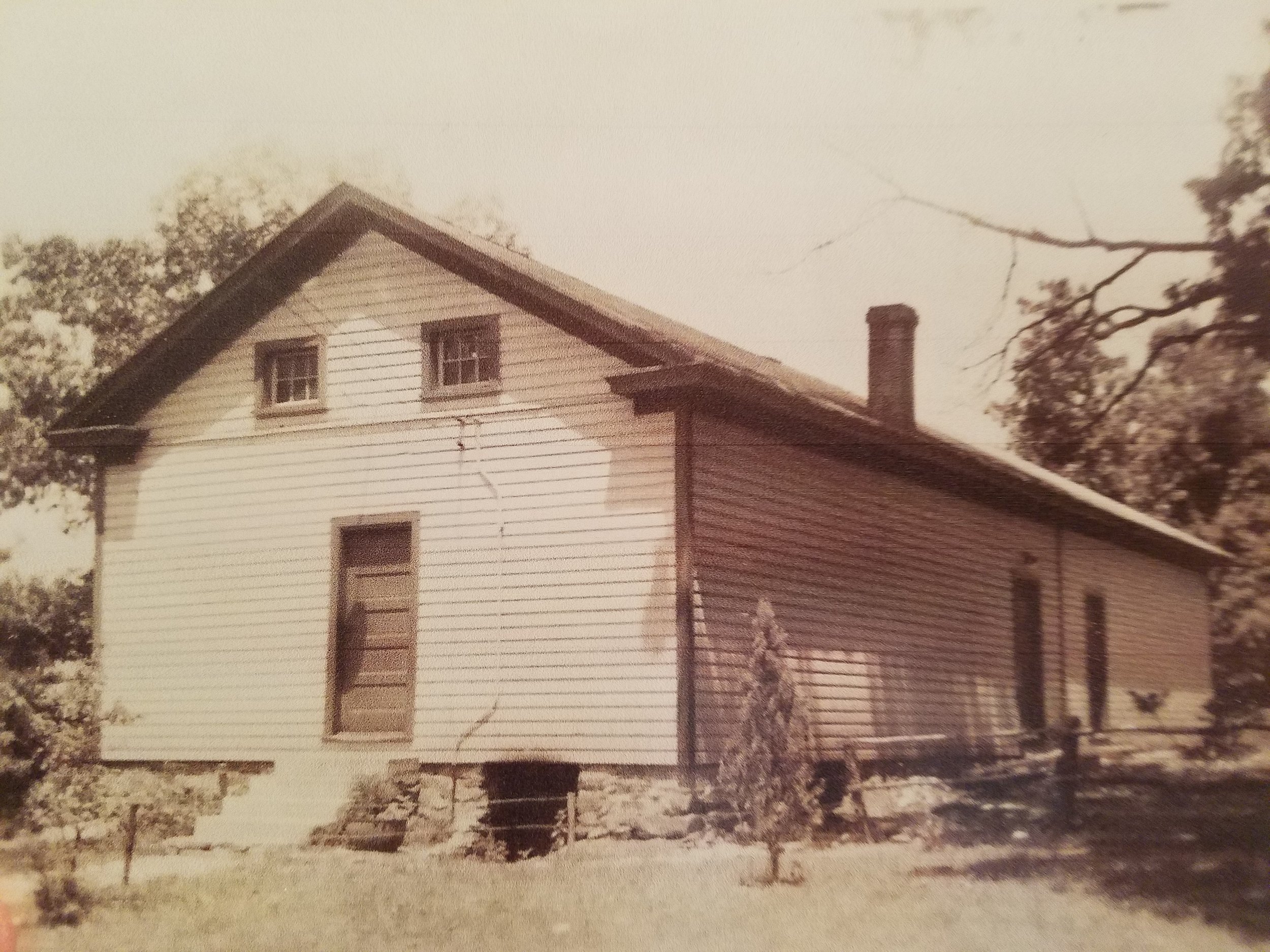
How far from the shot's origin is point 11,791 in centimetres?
803

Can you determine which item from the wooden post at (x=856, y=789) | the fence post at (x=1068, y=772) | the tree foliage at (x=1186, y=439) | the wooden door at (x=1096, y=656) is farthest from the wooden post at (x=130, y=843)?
the wooden door at (x=1096, y=656)

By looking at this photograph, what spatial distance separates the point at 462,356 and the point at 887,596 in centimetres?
431

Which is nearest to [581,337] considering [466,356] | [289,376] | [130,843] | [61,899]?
[466,356]

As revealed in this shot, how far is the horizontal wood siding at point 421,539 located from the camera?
858cm

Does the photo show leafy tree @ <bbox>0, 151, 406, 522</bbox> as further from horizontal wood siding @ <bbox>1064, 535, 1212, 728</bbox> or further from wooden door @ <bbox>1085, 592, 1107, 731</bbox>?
wooden door @ <bbox>1085, 592, 1107, 731</bbox>

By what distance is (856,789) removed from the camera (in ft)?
28.7

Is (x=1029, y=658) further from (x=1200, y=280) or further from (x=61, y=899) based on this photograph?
(x=61, y=899)

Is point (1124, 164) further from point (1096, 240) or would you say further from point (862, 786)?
point (862, 786)

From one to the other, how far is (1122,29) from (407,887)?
7.63 m

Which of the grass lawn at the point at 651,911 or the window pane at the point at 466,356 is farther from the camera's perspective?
the window pane at the point at 466,356

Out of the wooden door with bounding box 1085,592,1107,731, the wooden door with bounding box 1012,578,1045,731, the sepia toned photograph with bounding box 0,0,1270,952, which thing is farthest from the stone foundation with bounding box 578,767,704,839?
the wooden door with bounding box 1085,592,1107,731

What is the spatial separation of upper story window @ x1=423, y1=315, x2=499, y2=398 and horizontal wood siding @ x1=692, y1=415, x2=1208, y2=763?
1.89 m

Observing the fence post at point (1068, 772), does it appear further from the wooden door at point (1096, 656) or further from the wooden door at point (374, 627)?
the wooden door at point (374, 627)

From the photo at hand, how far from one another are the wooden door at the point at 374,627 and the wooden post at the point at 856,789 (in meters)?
3.64
